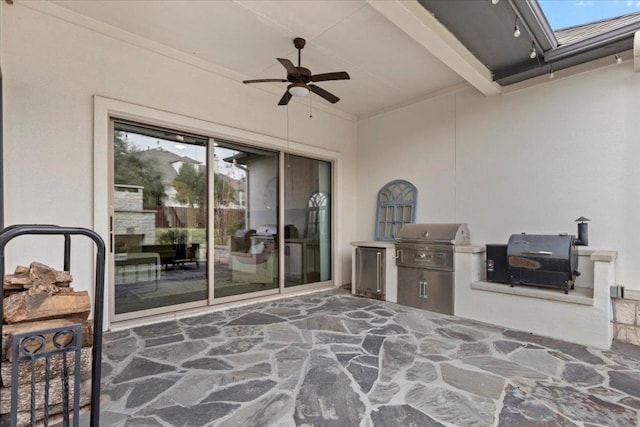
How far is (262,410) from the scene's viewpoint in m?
2.00

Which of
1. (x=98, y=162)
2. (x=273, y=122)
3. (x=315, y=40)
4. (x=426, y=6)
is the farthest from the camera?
(x=273, y=122)

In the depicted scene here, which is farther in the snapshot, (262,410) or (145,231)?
(145,231)

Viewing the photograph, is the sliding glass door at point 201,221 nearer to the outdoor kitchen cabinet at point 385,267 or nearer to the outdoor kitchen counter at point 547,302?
the outdoor kitchen cabinet at point 385,267

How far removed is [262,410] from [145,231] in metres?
2.71

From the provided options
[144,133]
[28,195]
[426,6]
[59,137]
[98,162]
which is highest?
[426,6]

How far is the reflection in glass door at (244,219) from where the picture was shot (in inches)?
173

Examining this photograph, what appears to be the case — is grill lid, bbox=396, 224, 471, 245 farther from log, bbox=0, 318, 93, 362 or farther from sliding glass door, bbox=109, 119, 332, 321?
log, bbox=0, 318, 93, 362

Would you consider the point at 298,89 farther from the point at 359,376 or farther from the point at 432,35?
the point at 359,376

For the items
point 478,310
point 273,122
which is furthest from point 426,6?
point 478,310

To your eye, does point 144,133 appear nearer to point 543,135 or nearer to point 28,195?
point 28,195

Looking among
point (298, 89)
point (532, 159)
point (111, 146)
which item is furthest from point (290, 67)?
point (532, 159)

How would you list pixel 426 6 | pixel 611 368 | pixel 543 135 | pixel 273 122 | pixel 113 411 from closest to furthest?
pixel 113 411 → pixel 611 368 → pixel 426 6 → pixel 543 135 → pixel 273 122

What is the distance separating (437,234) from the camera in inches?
166

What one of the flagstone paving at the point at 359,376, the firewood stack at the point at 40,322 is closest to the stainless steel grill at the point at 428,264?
the flagstone paving at the point at 359,376
